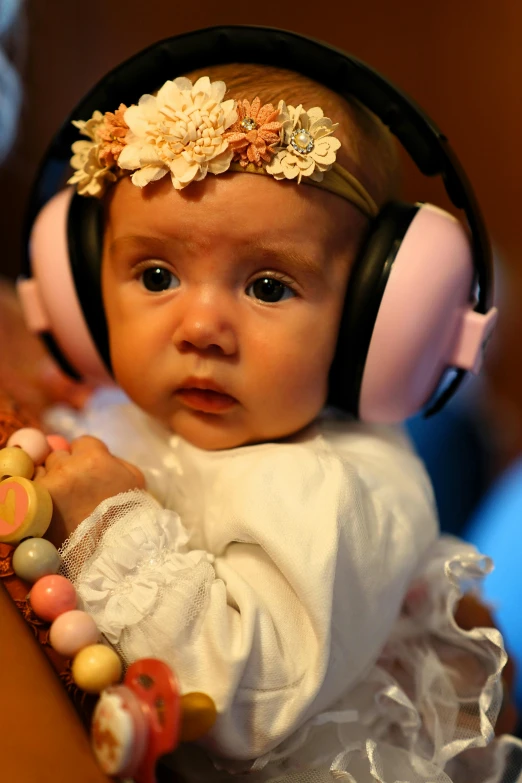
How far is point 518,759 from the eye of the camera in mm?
833

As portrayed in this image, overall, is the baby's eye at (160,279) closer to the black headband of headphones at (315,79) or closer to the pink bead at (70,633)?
the black headband of headphones at (315,79)

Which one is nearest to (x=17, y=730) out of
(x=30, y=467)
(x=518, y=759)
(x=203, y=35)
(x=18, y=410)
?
(x=30, y=467)

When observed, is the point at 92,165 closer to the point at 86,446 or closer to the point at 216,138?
the point at 216,138

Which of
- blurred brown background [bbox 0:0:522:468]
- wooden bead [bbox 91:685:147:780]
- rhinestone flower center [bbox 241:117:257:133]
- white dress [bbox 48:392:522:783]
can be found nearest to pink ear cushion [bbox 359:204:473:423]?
white dress [bbox 48:392:522:783]

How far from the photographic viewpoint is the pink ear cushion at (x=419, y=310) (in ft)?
2.58

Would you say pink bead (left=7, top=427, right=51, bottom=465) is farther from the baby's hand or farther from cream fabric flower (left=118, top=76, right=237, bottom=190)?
cream fabric flower (left=118, top=76, right=237, bottom=190)

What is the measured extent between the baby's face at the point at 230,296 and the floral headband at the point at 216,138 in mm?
19

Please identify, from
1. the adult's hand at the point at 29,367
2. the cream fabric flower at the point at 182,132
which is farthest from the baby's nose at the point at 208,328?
the adult's hand at the point at 29,367

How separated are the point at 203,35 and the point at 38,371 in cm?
62

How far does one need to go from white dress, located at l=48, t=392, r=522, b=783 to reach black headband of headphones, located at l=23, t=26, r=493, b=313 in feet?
0.95

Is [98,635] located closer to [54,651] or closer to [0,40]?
[54,651]

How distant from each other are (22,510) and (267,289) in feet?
1.12

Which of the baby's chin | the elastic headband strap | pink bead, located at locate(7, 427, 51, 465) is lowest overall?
pink bead, located at locate(7, 427, 51, 465)

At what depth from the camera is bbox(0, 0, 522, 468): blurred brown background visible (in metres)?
1.31
